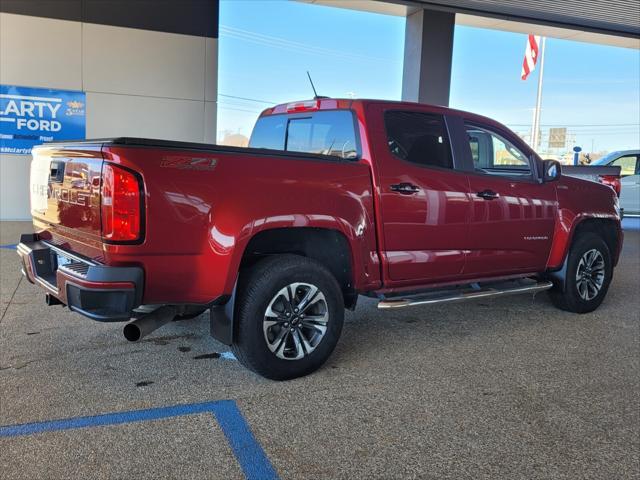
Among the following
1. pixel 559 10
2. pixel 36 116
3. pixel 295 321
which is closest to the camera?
pixel 295 321

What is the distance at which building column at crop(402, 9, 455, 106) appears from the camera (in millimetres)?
11930

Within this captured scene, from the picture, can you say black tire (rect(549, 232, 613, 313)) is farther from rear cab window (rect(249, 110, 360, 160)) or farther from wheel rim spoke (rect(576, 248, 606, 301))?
rear cab window (rect(249, 110, 360, 160))

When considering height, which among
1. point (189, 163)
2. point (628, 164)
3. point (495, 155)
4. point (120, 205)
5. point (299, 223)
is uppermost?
point (628, 164)

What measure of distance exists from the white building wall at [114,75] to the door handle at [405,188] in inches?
336

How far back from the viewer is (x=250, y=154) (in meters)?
3.50

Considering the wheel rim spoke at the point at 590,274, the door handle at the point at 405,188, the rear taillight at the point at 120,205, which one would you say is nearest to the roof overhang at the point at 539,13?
the wheel rim spoke at the point at 590,274

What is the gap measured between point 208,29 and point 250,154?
9440 millimetres

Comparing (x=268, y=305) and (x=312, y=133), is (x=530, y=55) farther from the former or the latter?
(x=268, y=305)

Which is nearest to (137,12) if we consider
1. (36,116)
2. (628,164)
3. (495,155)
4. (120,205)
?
(36,116)

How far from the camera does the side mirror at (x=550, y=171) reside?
5379 mm

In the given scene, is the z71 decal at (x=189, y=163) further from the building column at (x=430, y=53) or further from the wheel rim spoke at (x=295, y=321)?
the building column at (x=430, y=53)

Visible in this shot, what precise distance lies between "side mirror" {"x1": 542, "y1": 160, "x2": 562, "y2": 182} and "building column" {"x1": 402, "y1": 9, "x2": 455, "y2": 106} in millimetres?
7038

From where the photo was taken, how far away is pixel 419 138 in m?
4.60

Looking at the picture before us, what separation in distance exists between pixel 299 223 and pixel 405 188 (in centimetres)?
101
